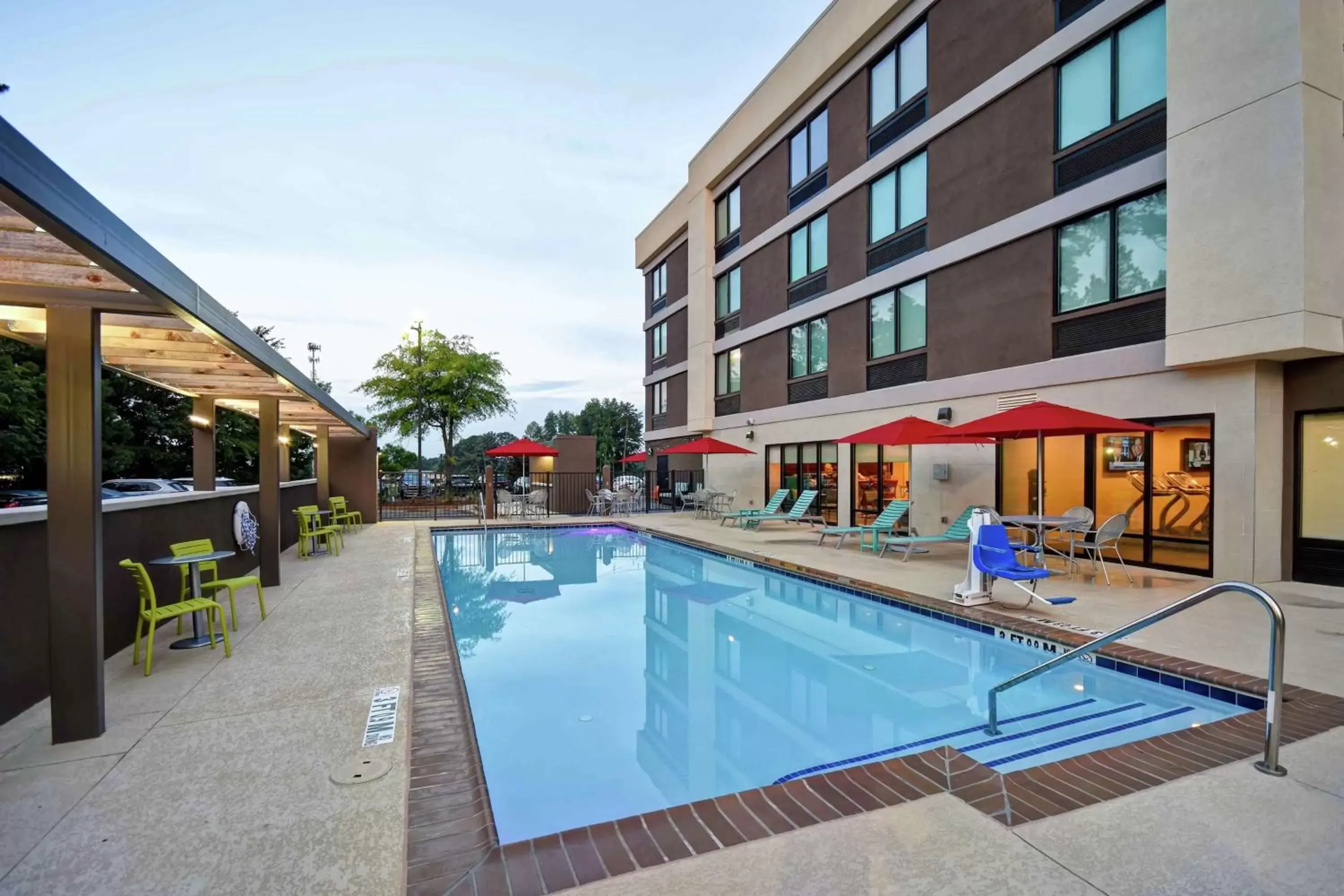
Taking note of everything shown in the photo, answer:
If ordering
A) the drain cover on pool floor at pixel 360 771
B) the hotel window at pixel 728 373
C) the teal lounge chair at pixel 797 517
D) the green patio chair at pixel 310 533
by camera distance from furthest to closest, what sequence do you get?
1. the hotel window at pixel 728 373
2. the teal lounge chair at pixel 797 517
3. the green patio chair at pixel 310 533
4. the drain cover on pool floor at pixel 360 771

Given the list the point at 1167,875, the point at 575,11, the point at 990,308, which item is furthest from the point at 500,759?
the point at 575,11

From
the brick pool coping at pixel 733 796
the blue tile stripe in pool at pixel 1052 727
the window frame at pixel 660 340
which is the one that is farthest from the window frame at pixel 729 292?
the brick pool coping at pixel 733 796

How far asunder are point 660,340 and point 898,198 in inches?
544

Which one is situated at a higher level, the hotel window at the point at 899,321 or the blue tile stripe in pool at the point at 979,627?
the hotel window at the point at 899,321

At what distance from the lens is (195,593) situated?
16.9ft

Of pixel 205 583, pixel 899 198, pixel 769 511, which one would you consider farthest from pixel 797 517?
pixel 205 583

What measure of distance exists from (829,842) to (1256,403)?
814 centimetres

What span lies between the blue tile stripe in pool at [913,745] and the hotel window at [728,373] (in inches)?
572

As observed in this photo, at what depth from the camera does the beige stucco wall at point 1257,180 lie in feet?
22.3

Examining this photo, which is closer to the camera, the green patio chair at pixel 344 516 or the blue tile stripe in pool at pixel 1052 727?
the blue tile stripe in pool at pixel 1052 727

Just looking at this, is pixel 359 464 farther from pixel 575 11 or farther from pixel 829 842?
pixel 829 842

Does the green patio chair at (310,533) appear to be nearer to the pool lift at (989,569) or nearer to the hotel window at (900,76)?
the pool lift at (989,569)

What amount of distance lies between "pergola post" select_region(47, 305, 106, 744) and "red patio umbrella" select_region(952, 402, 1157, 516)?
8.26 m

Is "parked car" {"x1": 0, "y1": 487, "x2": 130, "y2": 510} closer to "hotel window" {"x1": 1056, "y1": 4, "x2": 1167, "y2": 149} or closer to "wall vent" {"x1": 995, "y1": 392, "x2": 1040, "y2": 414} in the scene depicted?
"wall vent" {"x1": 995, "y1": 392, "x2": 1040, "y2": 414}
